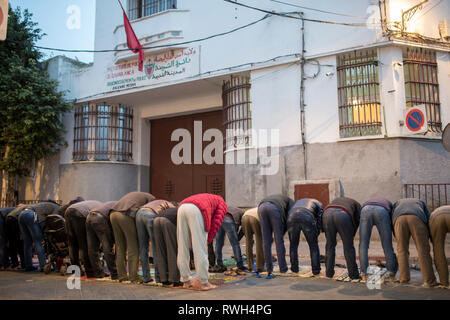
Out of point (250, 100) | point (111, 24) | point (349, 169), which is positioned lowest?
point (349, 169)

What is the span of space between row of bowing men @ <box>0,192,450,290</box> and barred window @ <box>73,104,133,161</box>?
9.06 meters

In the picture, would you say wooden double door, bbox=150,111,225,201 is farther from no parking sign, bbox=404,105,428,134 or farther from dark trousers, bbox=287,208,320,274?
dark trousers, bbox=287,208,320,274

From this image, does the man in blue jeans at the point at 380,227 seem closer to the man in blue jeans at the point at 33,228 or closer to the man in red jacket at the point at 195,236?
the man in red jacket at the point at 195,236

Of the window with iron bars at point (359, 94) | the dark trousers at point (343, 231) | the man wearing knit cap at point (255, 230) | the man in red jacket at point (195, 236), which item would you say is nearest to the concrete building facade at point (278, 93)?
the window with iron bars at point (359, 94)

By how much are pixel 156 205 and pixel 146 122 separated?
1118 cm

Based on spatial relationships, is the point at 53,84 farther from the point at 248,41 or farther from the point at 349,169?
the point at 349,169

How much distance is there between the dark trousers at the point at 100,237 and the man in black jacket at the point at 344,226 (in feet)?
11.6

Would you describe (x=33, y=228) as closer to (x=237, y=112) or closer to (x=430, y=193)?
(x=237, y=112)

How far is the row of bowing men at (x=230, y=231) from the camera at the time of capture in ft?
19.2

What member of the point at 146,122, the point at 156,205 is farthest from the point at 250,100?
the point at 156,205

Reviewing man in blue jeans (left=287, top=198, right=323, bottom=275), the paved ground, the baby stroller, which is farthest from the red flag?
man in blue jeans (left=287, top=198, right=323, bottom=275)

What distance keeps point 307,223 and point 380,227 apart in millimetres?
1087

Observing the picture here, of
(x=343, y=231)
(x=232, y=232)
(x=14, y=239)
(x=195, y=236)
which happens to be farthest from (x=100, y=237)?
(x=343, y=231)

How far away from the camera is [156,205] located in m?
6.64
